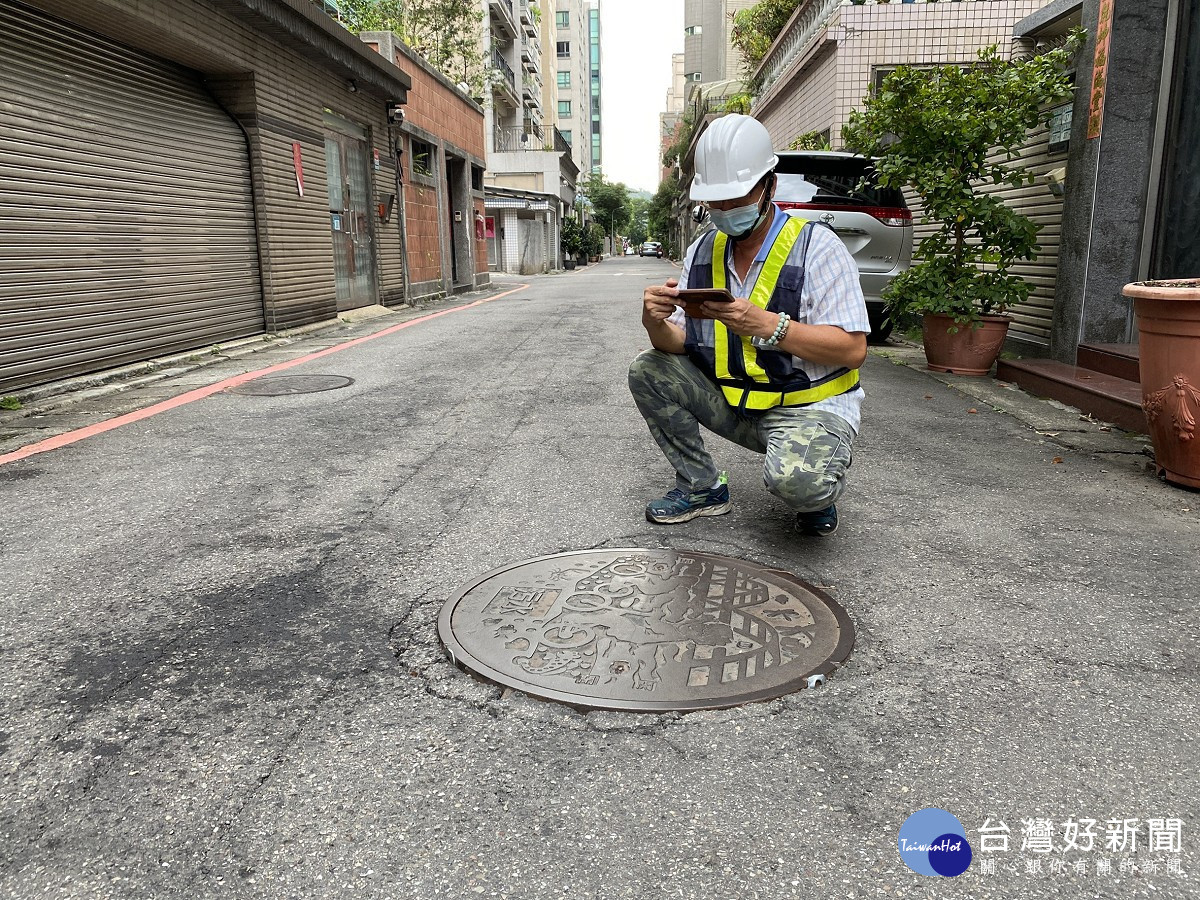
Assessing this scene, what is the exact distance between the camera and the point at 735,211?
2.97m

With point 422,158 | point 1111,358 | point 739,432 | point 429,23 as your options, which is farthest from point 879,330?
point 429,23

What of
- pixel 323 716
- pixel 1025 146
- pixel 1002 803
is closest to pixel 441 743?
pixel 323 716

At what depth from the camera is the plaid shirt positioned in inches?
116

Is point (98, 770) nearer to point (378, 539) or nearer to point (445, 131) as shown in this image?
point (378, 539)

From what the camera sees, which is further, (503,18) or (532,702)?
(503,18)

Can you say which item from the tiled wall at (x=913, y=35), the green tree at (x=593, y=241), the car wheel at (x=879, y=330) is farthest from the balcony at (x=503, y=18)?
the car wheel at (x=879, y=330)

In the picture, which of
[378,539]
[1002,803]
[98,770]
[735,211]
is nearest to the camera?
[1002,803]

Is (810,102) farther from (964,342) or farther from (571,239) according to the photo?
(571,239)

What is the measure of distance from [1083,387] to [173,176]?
791cm

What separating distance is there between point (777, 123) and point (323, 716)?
21518mm

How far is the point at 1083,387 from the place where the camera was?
18.5ft

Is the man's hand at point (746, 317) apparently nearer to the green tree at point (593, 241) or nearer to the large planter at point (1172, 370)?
the large planter at point (1172, 370)

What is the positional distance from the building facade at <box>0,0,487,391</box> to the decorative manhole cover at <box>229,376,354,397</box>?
53.5 inches

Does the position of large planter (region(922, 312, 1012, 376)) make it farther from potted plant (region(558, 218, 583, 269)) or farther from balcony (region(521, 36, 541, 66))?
balcony (region(521, 36, 541, 66))
